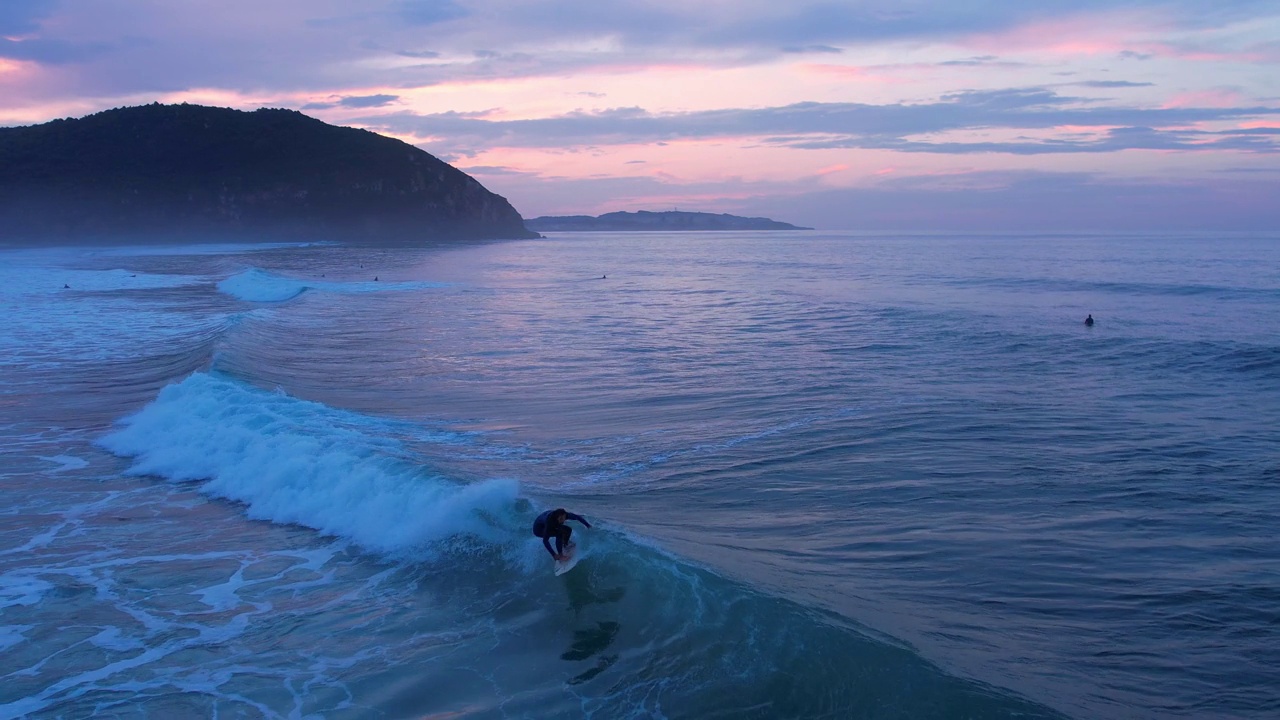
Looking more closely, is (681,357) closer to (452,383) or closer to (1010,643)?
(452,383)

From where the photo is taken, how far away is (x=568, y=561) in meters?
7.57

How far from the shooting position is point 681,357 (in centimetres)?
1970

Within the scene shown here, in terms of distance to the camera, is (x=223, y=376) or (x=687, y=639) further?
(x=223, y=376)

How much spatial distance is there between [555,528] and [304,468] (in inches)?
189

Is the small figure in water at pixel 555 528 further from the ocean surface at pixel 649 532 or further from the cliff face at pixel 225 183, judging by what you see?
the cliff face at pixel 225 183

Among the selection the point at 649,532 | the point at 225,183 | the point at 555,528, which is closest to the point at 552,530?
the point at 555,528

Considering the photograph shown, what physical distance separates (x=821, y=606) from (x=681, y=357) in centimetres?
1319

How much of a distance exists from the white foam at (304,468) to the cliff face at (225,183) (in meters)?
103

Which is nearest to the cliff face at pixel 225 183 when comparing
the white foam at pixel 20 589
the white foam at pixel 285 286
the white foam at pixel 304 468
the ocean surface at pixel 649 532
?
the white foam at pixel 285 286

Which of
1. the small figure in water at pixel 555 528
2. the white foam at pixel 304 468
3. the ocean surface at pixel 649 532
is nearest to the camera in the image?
the ocean surface at pixel 649 532

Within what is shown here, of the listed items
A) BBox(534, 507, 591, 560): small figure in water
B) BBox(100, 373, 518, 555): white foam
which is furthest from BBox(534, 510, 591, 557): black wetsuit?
BBox(100, 373, 518, 555): white foam

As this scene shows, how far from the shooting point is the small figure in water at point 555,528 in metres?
7.19

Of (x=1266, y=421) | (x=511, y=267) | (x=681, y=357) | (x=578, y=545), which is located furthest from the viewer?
(x=511, y=267)

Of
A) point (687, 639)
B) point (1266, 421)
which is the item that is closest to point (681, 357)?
point (1266, 421)
